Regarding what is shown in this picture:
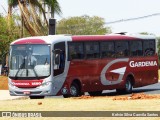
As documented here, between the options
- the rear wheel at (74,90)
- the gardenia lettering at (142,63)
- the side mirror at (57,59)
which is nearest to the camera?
the side mirror at (57,59)

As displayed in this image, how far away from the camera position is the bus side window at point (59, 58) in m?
29.2

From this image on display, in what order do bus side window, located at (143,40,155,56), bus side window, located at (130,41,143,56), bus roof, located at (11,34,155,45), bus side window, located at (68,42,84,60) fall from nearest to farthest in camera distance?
1. bus roof, located at (11,34,155,45)
2. bus side window, located at (68,42,84,60)
3. bus side window, located at (130,41,143,56)
4. bus side window, located at (143,40,155,56)

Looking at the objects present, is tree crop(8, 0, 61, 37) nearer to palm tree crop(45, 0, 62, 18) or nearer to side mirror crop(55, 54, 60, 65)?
palm tree crop(45, 0, 62, 18)

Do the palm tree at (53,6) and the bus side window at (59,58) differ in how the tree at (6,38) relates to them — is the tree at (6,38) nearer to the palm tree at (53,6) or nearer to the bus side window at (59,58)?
the palm tree at (53,6)

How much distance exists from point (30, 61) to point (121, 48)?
5.88 metres

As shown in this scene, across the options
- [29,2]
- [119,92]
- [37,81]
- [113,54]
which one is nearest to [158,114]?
[37,81]

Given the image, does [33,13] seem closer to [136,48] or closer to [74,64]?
[136,48]

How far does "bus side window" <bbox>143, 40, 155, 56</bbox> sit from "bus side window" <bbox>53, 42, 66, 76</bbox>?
6743mm

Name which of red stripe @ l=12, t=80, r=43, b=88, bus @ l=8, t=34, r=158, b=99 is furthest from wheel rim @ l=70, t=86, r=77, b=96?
red stripe @ l=12, t=80, r=43, b=88

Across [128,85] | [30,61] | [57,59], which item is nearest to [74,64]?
[57,59]

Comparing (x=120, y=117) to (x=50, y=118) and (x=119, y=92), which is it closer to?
(x=50, y=118)

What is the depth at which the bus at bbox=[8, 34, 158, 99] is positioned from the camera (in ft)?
96.2

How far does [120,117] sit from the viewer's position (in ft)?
51.5

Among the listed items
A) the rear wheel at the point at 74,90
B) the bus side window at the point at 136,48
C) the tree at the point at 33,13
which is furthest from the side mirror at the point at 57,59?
the tree at the point at 33,13
